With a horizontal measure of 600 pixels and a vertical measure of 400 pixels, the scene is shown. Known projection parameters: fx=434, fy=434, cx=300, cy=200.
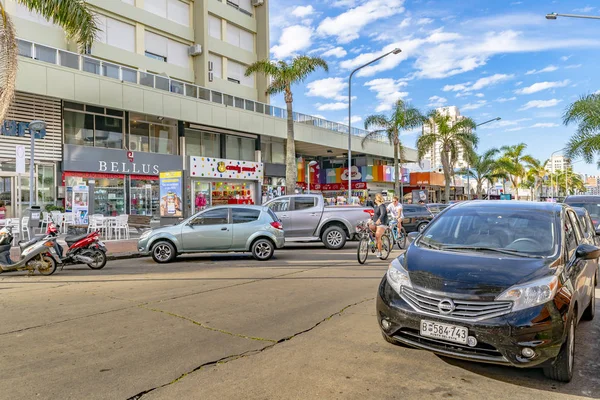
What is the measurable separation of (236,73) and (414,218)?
2060 centimetres

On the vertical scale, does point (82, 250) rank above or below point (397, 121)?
below

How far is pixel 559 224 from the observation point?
4.96 m

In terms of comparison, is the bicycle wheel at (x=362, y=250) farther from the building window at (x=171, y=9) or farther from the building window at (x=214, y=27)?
the building window at (x=214, y=27)

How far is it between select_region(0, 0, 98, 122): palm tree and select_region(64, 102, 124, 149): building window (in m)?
10.2

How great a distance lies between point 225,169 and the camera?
30.0 m

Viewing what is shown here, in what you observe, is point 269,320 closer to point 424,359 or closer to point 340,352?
point 340,352

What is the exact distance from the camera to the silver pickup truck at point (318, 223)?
1521 centimetres

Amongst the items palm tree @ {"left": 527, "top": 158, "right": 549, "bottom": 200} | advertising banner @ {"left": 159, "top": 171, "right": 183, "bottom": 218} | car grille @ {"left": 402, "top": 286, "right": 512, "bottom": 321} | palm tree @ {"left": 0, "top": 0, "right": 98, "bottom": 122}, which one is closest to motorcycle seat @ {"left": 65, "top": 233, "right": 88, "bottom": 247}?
palm tree @ {"left": 0, "top": 0, "right": 98, "bottom": 122}

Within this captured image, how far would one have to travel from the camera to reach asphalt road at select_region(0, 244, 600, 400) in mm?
3734

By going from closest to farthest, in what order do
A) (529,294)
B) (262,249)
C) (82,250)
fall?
1. (529,294)
2. (82,250)
3. (262,249)

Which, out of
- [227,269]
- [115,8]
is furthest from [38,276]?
[115,8]

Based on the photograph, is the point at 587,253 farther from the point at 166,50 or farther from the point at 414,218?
the point at 166,50

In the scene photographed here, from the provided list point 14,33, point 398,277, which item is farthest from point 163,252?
point 398,277

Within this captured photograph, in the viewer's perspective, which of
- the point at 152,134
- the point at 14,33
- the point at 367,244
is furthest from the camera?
the point at 152,134
